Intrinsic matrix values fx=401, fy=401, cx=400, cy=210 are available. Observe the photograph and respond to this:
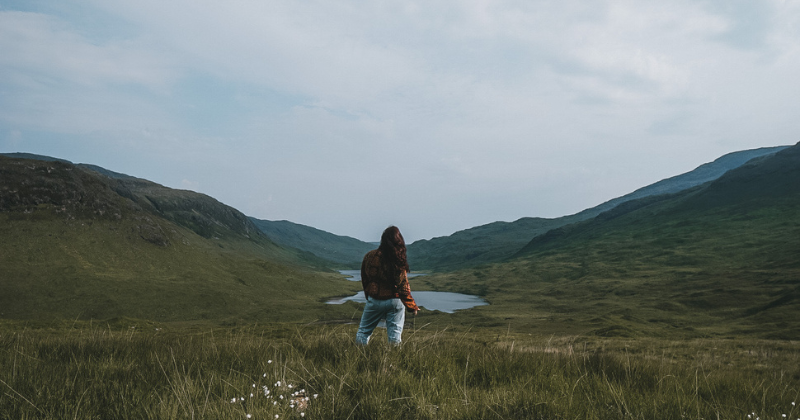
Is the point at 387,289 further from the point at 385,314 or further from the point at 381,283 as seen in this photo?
the point at 385,314

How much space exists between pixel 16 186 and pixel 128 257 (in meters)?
44.6

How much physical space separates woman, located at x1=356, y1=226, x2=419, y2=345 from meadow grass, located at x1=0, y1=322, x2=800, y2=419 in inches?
95.8

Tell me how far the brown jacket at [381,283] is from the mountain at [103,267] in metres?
109

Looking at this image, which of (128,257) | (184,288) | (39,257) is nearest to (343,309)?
(184,288)

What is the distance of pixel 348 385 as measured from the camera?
4.14 metres

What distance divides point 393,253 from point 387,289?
2.60 feet

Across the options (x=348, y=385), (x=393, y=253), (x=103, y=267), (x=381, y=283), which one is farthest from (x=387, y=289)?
(x=103, y=267)

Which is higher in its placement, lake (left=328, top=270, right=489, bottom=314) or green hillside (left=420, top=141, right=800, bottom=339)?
green hillside (left=420, top=141, right=800, bottom=339)

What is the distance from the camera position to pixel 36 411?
128 inches

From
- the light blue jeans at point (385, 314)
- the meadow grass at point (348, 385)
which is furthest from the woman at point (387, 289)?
the meadow grass at point (348, 385)

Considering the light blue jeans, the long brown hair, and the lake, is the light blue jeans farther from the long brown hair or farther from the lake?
the lake

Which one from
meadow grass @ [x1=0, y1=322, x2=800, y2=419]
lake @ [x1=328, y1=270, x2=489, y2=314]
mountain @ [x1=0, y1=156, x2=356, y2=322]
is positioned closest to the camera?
meadow grass @ [x1=0, y1=322, x2=800, y2=419]

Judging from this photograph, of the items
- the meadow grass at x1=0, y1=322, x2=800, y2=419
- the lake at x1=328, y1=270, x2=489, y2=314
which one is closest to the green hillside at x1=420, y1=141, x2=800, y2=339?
the lake at x1=328, y1=270, x2=489, y2=314

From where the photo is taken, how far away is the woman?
8719 mm
